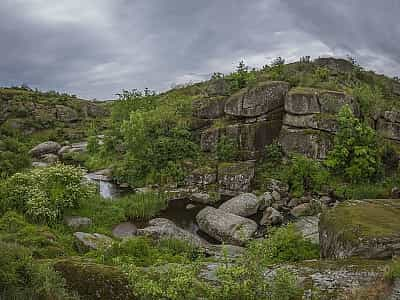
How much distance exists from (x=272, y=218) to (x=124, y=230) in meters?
9.58

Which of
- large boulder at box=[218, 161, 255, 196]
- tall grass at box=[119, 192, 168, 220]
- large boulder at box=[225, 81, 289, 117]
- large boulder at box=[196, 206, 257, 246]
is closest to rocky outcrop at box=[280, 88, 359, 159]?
large boulder at box=[225, 81, 289, 117]

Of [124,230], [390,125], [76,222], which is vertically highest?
[390,125]

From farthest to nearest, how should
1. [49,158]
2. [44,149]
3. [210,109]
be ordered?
[44,149], [49,158], [210,109]

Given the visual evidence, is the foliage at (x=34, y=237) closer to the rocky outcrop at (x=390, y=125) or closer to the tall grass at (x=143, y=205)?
the tall grass at (x=143, y=205)

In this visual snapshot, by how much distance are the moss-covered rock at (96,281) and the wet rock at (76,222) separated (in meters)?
13.0

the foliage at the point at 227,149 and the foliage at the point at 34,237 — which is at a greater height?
the foliage at the point at 227,149

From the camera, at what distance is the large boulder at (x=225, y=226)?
24188 millimetres

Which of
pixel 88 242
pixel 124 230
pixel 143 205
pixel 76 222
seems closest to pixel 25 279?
pixel 88 242

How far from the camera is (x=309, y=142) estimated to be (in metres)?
35.5

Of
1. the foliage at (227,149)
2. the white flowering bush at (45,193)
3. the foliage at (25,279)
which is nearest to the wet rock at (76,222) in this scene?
the white flowering bush at (45,193)

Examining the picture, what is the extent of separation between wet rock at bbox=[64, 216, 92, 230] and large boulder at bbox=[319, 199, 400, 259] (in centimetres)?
1349

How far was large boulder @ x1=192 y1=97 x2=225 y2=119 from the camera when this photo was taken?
4194 centimetres

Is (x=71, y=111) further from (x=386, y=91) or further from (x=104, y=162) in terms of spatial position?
(x=386, y=91)

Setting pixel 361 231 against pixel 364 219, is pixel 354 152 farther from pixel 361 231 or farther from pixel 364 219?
pixel 361 231
